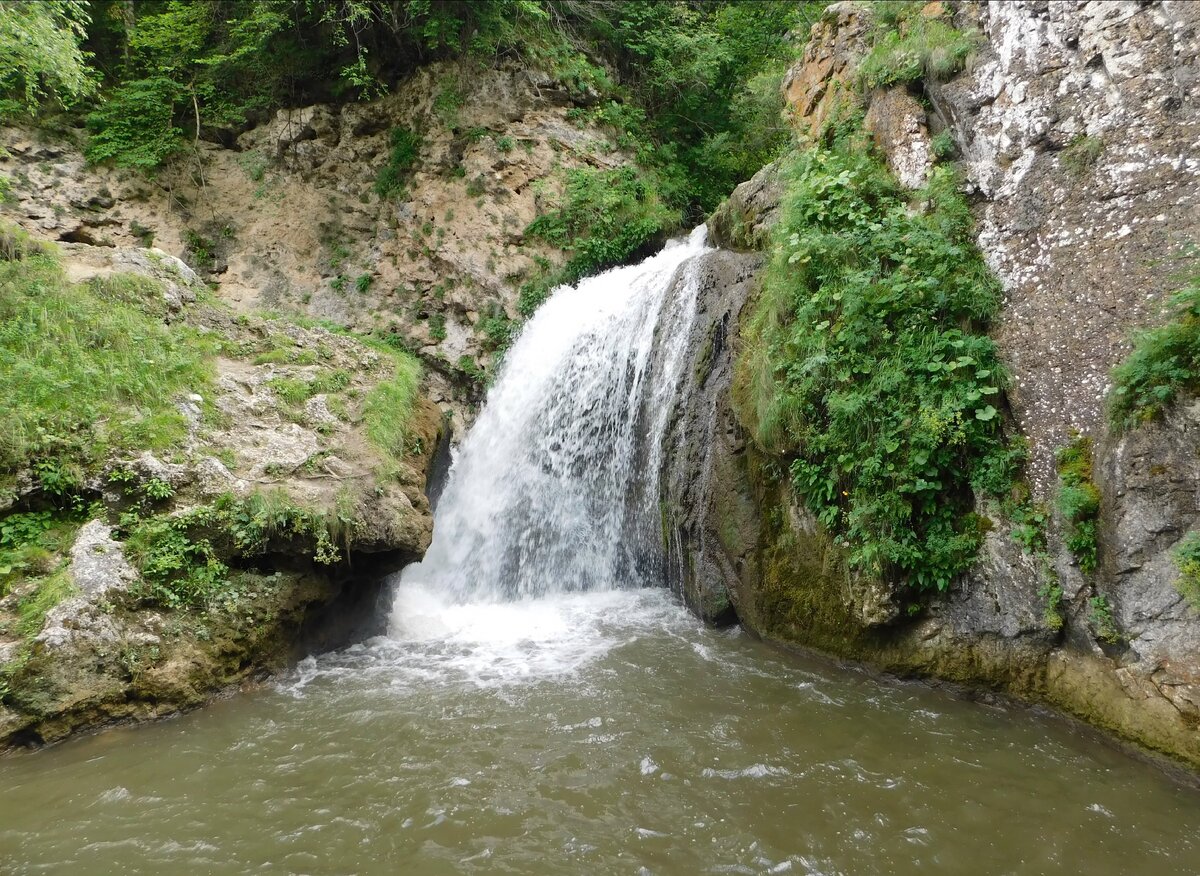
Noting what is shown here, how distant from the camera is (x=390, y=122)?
538 inches

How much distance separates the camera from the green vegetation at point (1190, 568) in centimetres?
409

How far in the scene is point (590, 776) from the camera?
430cm

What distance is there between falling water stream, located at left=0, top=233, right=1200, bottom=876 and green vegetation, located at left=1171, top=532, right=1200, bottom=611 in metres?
1.12

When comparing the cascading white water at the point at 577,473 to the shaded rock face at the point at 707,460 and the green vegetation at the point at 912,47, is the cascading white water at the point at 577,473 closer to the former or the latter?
the shaded rock face at the point at 707,460

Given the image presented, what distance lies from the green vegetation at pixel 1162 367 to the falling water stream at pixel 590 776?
2.28 m

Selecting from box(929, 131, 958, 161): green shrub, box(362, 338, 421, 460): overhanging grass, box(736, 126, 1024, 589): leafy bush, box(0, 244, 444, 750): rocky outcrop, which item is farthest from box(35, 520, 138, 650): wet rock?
box(929, 131, 958, 161): green shrub

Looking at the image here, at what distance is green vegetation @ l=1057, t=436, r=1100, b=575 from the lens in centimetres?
480

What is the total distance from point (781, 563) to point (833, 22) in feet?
25.5

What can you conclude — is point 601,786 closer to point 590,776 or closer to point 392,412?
point 590,776

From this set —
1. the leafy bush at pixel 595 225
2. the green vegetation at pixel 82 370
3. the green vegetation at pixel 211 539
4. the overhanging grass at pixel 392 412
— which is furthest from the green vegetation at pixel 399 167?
the green vegetation at pixel 211 539

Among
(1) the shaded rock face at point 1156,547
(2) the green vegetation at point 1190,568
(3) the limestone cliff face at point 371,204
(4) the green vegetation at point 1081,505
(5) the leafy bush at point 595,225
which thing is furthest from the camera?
(5) the leafy bush at point 595,225

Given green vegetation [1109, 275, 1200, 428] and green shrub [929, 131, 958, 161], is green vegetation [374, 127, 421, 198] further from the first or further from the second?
green vegetation [1109, 275, 1200, 428]

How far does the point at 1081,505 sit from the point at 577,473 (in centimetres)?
552

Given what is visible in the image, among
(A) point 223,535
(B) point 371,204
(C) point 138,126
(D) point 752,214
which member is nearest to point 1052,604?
(D) point 752,214
